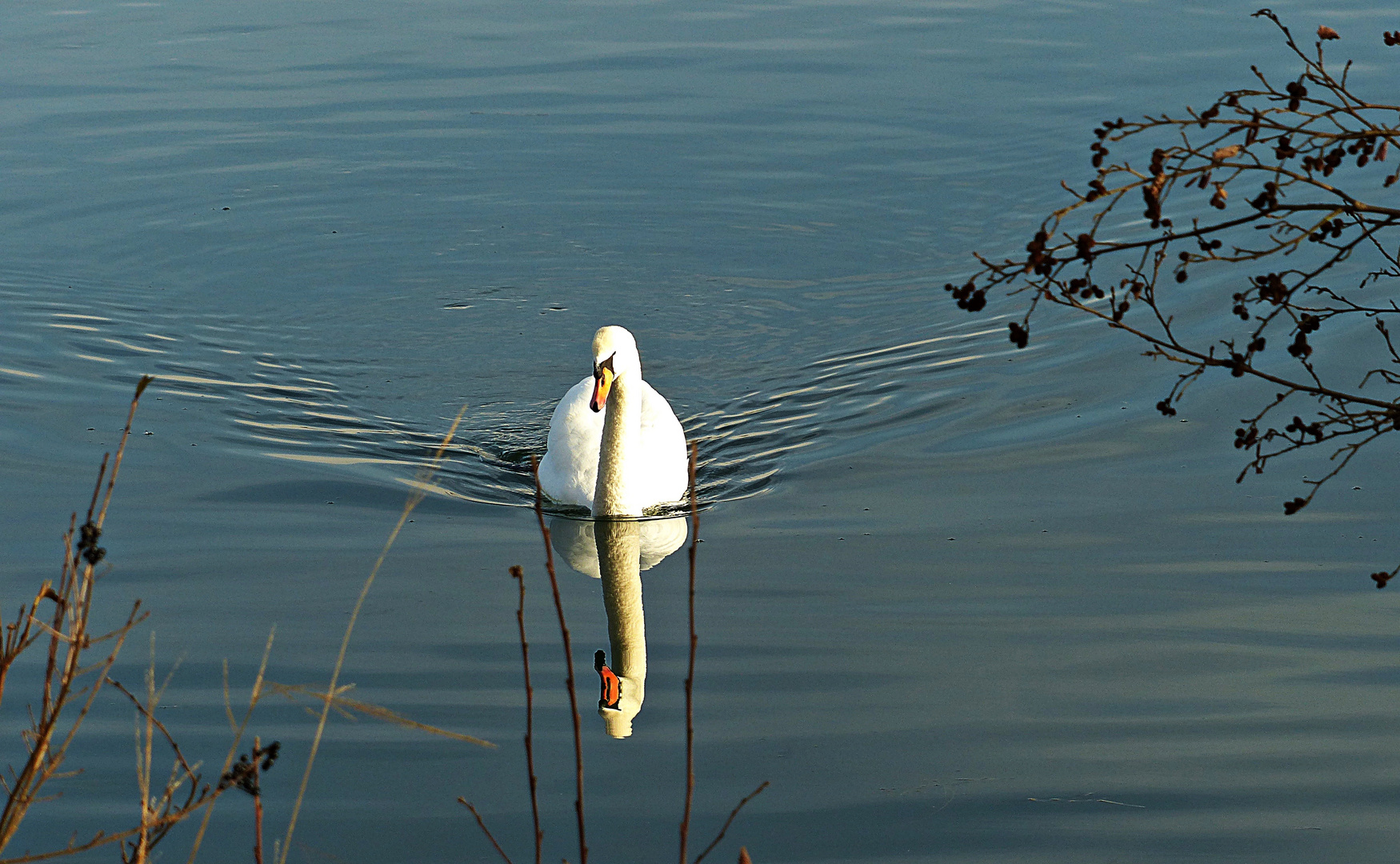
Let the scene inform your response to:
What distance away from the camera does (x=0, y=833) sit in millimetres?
3254

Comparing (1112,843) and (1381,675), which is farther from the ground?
(1381,675)

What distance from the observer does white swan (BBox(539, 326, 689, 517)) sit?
29.9ft

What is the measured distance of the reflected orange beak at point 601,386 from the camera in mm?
8672

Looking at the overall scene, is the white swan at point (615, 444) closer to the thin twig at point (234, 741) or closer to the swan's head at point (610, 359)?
the swan's head at point (610, 359)

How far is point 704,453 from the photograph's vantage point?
1019 centimetres

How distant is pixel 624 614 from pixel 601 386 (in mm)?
1445

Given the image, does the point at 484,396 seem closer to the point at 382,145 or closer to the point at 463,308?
the point at 463,308

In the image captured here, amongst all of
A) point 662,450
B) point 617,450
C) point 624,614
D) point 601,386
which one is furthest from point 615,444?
point 624,614

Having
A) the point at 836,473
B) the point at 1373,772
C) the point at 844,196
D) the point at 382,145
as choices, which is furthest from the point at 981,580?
the point at 382,145

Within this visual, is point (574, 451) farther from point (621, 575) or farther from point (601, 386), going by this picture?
point (621, 575)

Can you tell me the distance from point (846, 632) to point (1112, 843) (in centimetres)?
198

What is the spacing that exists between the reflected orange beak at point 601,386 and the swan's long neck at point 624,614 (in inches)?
30.3

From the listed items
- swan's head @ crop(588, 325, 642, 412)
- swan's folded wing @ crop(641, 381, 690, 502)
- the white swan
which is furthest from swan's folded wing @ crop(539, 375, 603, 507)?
swan's head @ crop(588, 325, 642, 412)

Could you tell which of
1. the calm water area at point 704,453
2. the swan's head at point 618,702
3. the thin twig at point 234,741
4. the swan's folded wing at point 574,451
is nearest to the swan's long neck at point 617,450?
the swan's folded wing at point 574,451
